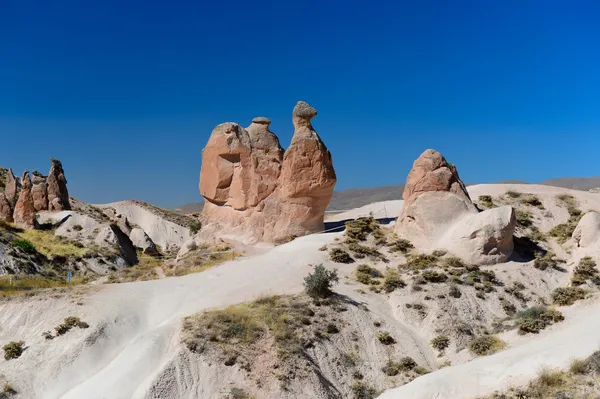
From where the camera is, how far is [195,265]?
95.8 feet

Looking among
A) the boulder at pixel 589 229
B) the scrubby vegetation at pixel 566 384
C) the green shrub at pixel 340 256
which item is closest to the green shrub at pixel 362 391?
the scrubby vegetation at pixel 566 384

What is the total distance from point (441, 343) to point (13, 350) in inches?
572

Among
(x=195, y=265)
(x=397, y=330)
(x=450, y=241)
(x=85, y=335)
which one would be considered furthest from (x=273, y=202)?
(x=85, y=335)

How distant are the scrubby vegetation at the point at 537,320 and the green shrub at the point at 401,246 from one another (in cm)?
916

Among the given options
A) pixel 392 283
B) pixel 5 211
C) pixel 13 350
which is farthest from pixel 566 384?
pixel 5 211

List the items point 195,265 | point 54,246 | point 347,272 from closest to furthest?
1. point 347,272
2. point 195,265
3. point 54,246

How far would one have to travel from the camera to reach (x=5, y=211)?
134ft

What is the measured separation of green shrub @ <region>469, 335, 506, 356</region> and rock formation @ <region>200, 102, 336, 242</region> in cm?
1423

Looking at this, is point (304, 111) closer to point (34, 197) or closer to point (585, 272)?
point (585, 272)

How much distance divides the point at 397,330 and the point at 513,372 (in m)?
6.68

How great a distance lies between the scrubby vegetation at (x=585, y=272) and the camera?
22.5 metres

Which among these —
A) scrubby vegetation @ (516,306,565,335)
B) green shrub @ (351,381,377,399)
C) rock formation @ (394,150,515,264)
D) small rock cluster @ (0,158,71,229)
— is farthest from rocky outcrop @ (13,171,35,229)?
scrubby vegetation @ (516,306,565,335)

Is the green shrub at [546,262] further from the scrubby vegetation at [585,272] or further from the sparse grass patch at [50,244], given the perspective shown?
the sparse grass patch at [50,244]

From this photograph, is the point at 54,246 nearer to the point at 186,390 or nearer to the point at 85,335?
the point at 85,335
